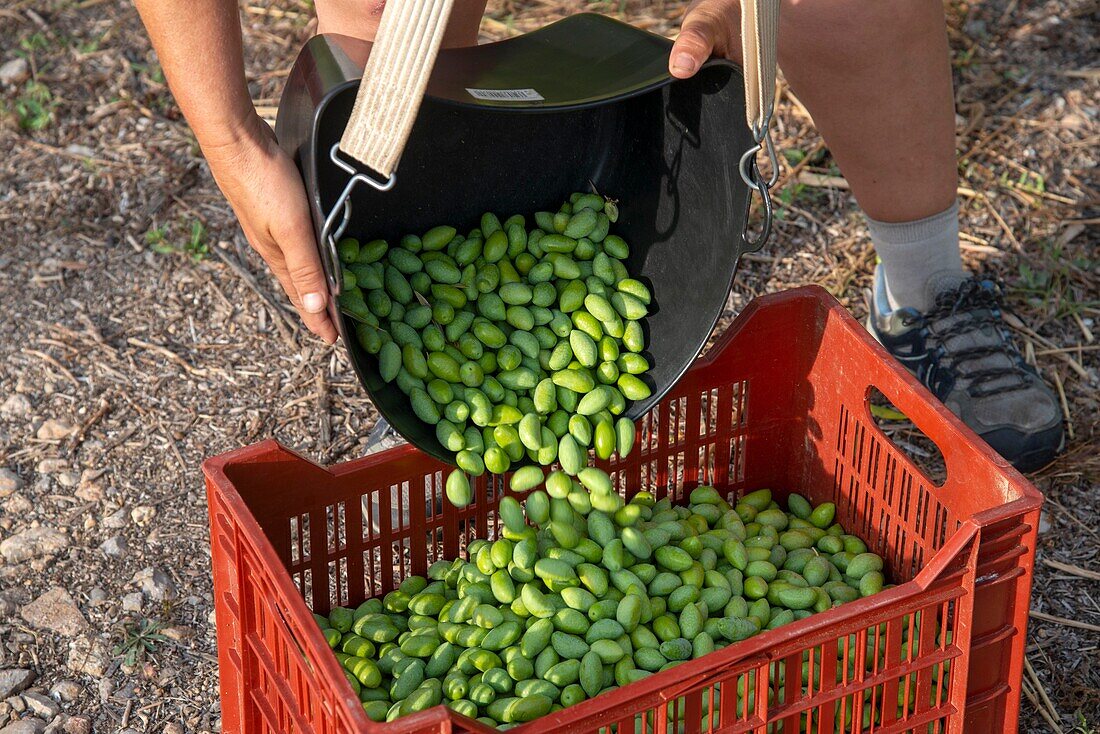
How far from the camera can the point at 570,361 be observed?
1637mm

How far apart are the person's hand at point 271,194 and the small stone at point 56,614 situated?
75 cm

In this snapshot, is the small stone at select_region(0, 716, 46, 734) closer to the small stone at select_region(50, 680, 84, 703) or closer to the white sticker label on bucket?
the small stone at select_region(50, 680, 84, 703)

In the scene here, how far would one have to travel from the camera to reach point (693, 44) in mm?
1385

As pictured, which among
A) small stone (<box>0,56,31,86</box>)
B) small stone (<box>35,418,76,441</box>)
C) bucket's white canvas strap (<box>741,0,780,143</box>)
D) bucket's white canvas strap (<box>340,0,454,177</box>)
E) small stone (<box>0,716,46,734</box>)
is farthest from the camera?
small stone (<box>0,56,31,86</box>)

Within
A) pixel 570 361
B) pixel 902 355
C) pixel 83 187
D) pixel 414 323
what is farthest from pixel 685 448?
pixel 83 187

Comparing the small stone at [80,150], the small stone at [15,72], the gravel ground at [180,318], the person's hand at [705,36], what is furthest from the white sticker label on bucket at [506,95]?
the small stone at [15,72]

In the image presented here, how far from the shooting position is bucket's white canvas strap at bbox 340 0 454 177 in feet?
3.89

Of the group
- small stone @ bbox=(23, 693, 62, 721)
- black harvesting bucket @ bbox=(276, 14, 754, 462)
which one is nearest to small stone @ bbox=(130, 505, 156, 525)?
small stone @ bbox=(23, 693, 62, 721)

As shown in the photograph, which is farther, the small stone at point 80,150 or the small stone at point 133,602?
the small stone at point 80,150

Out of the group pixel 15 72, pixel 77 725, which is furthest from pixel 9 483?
pixel 15 72

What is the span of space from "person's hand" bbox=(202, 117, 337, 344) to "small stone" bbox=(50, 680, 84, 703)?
2.41 ft

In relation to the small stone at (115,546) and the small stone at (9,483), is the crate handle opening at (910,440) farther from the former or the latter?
the small stone at (9,483)

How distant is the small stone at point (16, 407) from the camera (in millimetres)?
2193

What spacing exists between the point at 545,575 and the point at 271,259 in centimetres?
49
